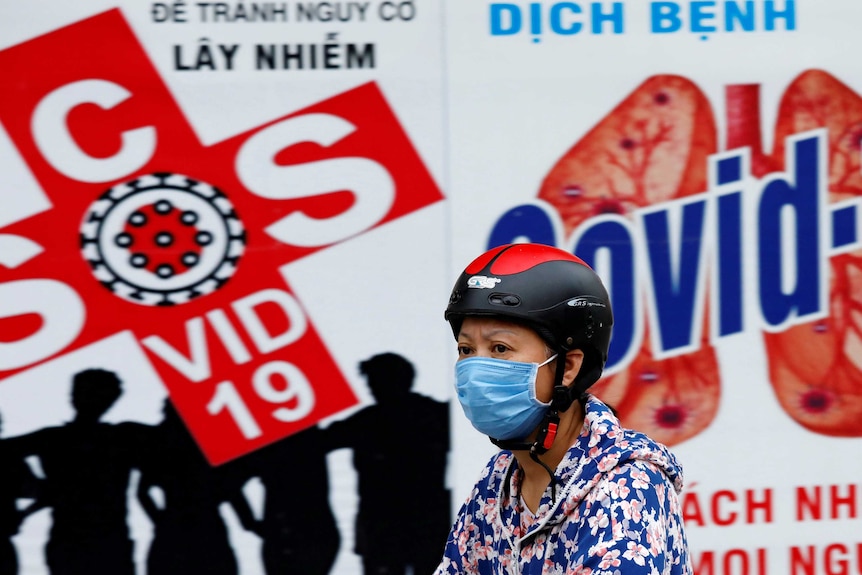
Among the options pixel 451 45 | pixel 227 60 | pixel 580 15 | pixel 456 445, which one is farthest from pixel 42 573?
pixel 580 15

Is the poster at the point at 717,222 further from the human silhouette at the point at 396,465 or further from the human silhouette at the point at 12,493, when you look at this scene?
the human silhouette at the point at 12,493

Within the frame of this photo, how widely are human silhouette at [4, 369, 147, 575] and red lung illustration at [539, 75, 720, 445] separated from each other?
1.43m

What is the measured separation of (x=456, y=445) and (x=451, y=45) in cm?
120

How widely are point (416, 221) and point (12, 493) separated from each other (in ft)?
4.68

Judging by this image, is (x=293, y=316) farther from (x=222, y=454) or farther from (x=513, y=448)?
(x=513, y=448)

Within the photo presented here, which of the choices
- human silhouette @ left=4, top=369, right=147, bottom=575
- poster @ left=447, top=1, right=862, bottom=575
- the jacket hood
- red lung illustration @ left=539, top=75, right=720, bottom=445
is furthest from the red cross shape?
the jacket hood

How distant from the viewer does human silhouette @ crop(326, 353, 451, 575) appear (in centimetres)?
362

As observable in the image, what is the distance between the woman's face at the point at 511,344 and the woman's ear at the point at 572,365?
3 centimetres

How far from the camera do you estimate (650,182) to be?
12.2 feet

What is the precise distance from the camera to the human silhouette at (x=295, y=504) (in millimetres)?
3629

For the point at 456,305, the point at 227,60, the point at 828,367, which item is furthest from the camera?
the point at 828,367

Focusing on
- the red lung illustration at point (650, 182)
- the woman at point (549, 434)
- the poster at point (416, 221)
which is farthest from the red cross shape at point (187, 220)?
the woman at point (549, 434)

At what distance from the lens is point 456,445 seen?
12.0ft

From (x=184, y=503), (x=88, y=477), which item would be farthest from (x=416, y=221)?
(x=88, y=477)
